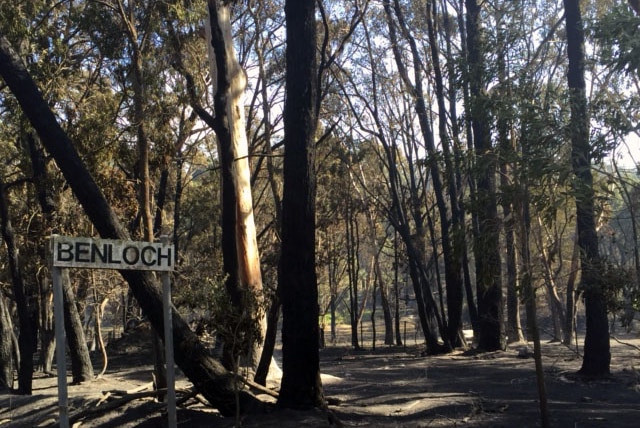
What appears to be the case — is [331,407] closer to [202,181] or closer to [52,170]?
[52,170]

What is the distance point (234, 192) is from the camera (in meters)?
11.1

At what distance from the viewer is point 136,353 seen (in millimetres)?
25031

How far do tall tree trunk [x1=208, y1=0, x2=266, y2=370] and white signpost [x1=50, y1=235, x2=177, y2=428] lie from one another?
1485 mm

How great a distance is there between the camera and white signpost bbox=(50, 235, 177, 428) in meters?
5.99

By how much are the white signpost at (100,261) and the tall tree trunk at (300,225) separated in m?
2.39

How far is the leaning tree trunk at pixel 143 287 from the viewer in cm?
924

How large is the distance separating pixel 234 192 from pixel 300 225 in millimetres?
2314

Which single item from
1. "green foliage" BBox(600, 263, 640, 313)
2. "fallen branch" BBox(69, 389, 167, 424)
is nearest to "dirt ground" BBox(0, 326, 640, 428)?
"fallen branch" BBox(69, 389, 167, 424)

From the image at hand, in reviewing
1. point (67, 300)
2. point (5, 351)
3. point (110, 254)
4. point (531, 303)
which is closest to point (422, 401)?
point (531, 303)

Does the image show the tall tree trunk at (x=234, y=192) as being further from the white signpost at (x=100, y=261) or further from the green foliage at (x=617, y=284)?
the green foliage at (x=617, y=284)

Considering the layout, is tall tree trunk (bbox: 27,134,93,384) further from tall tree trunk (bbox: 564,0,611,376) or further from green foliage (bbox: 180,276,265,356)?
tall tree trunk (bbox: 564,0,611,376)

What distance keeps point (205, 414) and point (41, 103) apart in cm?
468

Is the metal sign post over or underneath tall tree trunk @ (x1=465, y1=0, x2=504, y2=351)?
underneath

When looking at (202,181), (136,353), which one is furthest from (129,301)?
(202,181)
